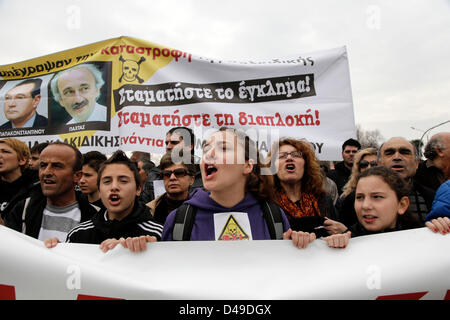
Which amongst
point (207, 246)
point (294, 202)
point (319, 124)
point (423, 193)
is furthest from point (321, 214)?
point (319, 124)

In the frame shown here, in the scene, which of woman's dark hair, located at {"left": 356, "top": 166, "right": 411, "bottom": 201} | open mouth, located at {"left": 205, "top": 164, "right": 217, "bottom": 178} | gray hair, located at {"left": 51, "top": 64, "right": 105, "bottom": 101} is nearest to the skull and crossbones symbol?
gray hair, located at {"left": 51, "top": 64, "right": 105, "bottom": 101}

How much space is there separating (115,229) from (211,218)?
24.2 inches

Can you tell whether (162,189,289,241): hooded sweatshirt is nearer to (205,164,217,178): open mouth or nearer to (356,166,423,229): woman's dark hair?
(205,164,217,178): open mouth

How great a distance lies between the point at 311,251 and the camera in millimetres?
1857

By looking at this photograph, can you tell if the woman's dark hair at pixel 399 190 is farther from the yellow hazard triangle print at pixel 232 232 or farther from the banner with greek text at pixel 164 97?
the banner with greek text at pixel 164 97

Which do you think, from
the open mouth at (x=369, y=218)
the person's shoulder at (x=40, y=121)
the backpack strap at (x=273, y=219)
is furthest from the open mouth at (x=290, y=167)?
the person's shoulder at (x=40, y=121)

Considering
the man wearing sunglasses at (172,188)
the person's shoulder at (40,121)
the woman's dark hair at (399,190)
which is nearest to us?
the woman's dark hair at (399,190)

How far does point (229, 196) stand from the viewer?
213 centimetres

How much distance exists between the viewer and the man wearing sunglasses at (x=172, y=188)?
3.01 metres

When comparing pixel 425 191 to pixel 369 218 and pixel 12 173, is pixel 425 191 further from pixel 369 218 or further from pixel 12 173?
pixel 12 173

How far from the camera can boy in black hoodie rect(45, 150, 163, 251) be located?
2193mm

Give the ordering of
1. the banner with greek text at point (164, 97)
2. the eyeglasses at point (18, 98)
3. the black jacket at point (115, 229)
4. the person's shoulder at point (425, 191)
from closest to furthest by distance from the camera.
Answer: the black jacket at point (115, 229) → the person's shoulder at point (425, 191) → the banner with greek text at point (164, 97) → the eyeglasses at point (18, 98)

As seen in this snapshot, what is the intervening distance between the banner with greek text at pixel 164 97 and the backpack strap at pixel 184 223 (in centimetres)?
202
